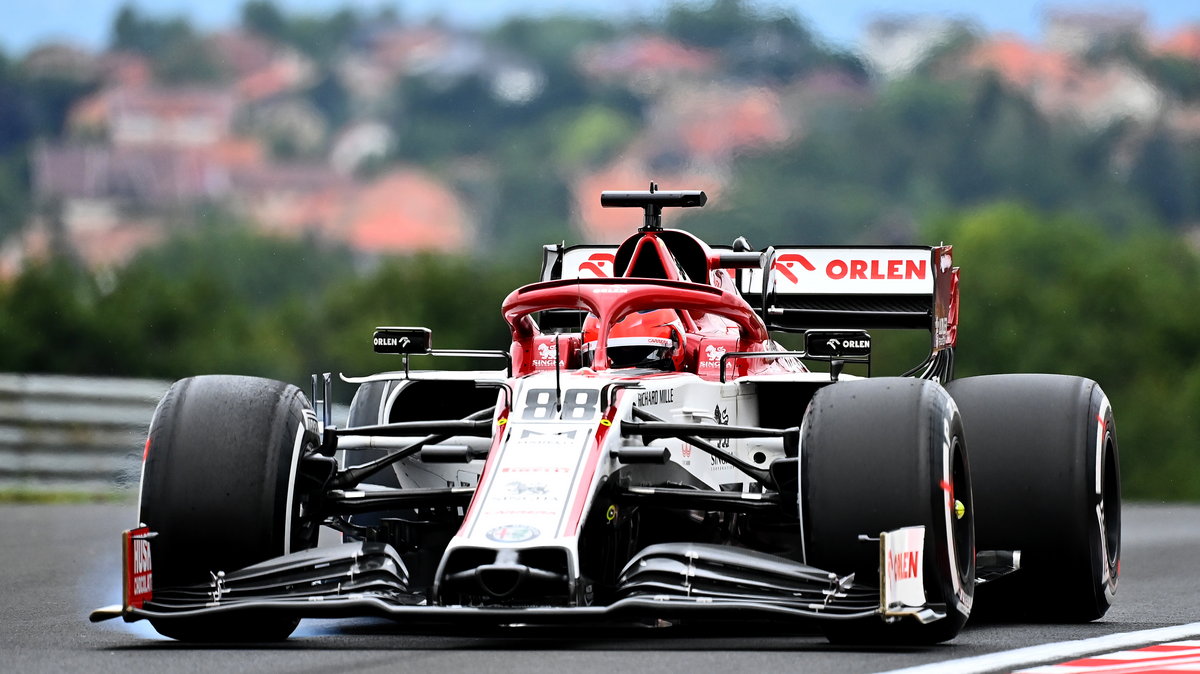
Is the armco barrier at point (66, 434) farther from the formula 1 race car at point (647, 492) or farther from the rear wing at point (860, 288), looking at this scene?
the formula 1 race car at point (647, 492)

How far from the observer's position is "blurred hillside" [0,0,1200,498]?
34.2 meters

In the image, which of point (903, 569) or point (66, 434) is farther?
point (66, 434)

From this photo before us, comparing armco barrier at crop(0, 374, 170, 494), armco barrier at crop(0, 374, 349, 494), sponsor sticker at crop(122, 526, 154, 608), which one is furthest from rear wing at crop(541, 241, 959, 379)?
armco barrier at crop(0, 374, 170, 494)

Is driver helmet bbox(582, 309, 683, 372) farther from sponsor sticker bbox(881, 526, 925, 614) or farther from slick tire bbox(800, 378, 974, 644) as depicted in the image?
sponsor sticker bbox(881, 526, 925, 614)

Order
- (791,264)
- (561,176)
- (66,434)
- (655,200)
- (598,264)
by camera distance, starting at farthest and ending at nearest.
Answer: (561,176)
(66,434)
(598,264)
(791,264)
(655,200)

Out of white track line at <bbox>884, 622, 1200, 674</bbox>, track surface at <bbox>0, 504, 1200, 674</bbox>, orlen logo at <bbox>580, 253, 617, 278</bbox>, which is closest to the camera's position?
white track line at <bbox>884, 622, 1200, 674</bbox>

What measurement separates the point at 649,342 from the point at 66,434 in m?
13.8

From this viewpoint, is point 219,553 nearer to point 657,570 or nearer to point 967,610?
point 657,570

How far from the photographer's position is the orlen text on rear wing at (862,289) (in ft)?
45.2

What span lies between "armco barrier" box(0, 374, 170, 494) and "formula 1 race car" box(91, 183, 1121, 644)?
40.2ft

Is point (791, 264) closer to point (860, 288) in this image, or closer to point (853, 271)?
point (853, 271)

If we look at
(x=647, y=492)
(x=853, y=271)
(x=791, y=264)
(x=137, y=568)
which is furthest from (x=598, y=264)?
(x=137, y=568)

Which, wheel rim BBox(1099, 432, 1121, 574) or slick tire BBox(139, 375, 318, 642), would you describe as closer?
slick tire BBox(139, 375, 318, 642)

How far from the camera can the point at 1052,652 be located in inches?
344
